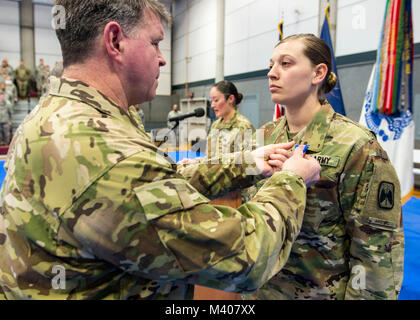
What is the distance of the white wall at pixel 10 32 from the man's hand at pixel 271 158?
47.1 ft

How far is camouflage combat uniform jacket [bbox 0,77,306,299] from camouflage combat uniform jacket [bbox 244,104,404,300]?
614 mm

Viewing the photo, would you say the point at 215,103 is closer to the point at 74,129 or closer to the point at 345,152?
the point at 345,152

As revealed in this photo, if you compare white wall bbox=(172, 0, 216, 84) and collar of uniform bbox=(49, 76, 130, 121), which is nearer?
collar of uniform bbox=(49, 76, 130, 121)

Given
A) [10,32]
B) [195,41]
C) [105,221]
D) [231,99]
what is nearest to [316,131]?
[105,221]

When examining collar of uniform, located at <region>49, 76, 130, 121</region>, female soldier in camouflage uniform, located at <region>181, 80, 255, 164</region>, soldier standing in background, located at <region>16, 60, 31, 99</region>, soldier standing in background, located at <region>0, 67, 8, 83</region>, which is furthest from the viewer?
soldier standing in background, located at <region>16, 60, 31, 99</region>

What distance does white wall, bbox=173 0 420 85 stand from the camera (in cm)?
553

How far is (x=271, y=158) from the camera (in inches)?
48.0

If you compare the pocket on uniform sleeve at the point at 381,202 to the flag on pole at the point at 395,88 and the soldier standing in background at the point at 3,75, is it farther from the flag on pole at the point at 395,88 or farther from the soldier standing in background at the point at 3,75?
the soldier standing in background at the point at 3,75

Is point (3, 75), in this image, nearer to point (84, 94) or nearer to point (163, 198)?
point (84, 94)

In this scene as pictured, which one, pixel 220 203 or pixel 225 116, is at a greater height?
pixel 225 116

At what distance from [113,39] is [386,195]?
1.12 m

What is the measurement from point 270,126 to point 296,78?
13.5 inches
